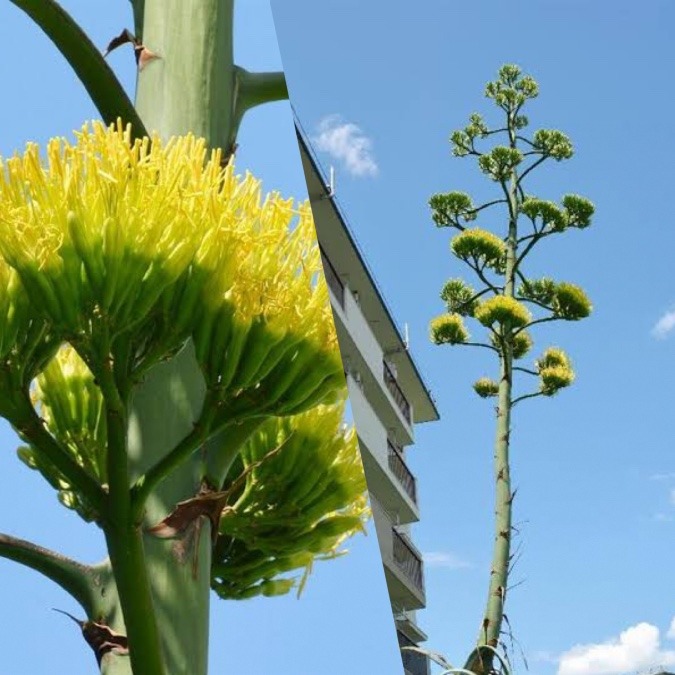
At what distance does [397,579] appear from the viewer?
0.22 metres

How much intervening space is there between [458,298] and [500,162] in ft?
0.11

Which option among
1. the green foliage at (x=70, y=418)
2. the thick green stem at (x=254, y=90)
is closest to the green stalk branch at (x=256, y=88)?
the thick green stem at (x=254, y=90)

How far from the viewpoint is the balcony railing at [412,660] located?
0.70 ft

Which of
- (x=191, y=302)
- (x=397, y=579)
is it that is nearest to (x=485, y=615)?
(x=397, y=579)

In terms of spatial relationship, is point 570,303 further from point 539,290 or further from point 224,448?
point 224,448

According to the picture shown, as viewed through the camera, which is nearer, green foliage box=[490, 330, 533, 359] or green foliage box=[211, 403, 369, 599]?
green foliage box=[490, 330, 533, 359]

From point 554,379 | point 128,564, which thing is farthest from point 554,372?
point 128,564

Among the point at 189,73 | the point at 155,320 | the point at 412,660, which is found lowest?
the point at 412,660

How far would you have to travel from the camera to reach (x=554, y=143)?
0.22 metres

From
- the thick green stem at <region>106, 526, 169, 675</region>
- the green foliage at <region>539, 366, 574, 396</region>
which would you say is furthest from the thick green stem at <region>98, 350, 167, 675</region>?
the green foliage at <region>539, 366, 574, 396</region>

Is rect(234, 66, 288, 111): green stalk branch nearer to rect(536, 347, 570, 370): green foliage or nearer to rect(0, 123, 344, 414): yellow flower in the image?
rect(0, 123, 344, 414): yellow flower

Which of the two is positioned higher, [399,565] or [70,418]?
[70,418]

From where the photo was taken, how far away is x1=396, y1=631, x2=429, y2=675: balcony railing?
0.21 meters

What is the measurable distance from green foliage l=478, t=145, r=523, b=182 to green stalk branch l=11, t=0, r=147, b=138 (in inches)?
4.8
